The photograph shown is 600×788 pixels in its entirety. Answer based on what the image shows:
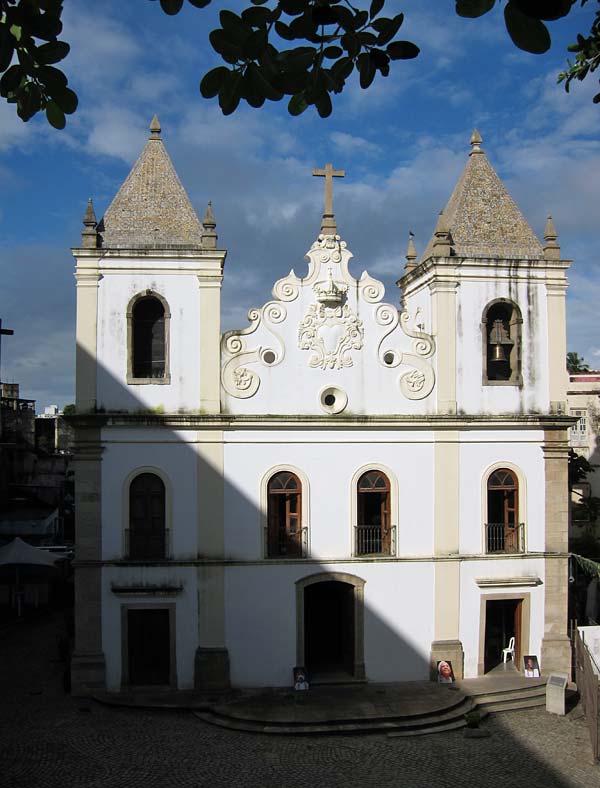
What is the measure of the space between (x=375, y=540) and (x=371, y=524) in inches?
18.2

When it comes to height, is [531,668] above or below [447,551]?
below

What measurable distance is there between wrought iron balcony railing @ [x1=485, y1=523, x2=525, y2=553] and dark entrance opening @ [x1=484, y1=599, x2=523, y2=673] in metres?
1.35

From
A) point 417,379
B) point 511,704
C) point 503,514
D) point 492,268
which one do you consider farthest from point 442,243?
point 511,704

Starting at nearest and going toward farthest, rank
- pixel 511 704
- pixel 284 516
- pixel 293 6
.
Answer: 1. pixel 293 6
2. pixel 511 704
3. pixel 284 516

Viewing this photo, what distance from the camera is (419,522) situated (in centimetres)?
2092

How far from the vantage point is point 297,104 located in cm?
514

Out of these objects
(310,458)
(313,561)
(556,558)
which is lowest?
(556,558)

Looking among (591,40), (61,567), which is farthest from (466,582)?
(61,567)

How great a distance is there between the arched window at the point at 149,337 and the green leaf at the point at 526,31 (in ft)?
56.1

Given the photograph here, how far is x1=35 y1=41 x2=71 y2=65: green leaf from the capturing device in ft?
16.4

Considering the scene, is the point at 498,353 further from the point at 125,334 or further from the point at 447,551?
the point at 125,334

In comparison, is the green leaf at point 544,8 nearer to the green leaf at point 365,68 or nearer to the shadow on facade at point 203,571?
the green leaf at point 365,68

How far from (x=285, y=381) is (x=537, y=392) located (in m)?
6.79

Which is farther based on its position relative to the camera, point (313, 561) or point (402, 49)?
point (313, 561)
